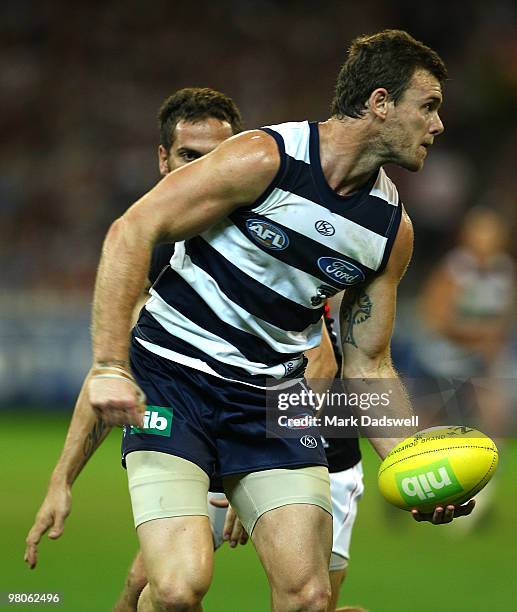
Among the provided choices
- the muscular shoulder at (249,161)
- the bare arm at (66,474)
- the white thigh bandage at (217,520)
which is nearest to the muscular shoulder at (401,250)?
the muscular shoulder at (249,161)

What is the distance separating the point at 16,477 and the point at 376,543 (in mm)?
3787

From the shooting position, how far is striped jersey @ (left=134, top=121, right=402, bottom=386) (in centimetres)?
415

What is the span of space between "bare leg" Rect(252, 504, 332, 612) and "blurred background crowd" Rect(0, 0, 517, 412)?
1048cm

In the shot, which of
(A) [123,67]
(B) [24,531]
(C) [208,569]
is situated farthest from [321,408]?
(A) [123,67]

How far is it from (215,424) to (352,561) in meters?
3.14

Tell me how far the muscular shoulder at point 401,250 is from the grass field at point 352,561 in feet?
7.31

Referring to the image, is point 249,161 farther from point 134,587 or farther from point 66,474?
point 134,587

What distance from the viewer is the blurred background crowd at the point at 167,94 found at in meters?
16.0

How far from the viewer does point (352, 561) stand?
23.3 ft

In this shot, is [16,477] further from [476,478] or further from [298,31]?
[298,31]

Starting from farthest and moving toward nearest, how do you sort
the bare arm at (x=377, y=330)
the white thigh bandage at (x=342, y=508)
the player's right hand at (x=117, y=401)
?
the white thigh bandage at (x=342, y=508)
the bare arm at (x=377, y=330)
the player's right hand at (x=117, y=401)

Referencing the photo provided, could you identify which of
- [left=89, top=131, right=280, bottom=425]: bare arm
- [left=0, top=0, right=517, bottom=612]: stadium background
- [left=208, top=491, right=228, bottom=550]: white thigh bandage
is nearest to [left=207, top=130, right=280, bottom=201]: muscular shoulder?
[left=89, top=131, right=280, bottom=425]: bare arm

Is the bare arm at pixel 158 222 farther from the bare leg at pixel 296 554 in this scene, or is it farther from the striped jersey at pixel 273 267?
the bare leg at pixel 296 554

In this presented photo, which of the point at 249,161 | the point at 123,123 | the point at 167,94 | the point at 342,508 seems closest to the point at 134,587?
the point at 342,508
